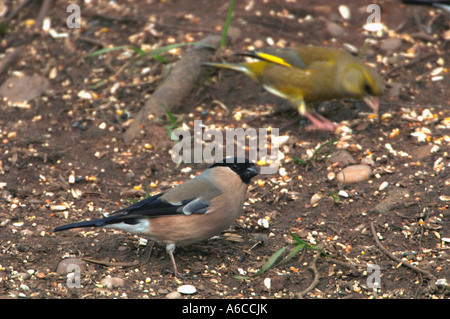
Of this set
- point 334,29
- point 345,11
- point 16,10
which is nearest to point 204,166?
point 334,29

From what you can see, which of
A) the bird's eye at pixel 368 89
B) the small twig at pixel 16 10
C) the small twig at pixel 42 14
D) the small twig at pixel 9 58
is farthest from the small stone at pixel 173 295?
the small twig at pixel 16 10

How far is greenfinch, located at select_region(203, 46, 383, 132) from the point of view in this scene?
5.46 metres

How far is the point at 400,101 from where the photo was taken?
18.9 feet

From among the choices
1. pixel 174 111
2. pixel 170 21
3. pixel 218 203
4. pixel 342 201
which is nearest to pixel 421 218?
pixel 342 201

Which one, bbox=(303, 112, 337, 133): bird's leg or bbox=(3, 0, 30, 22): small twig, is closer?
bbox=(303, 112, 337, 133): bird's leg

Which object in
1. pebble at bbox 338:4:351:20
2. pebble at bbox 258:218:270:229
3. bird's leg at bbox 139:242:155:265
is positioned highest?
pebble at bbox 338:4:351:20

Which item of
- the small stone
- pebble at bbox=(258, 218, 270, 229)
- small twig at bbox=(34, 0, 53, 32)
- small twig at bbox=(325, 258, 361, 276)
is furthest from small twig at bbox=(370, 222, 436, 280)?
small twig at bbox=(34, 0, 53, 32)

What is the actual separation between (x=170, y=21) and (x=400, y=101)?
2.81 m

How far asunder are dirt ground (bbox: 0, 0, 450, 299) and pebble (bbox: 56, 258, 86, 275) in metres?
0.06

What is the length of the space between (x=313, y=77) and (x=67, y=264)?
296cm

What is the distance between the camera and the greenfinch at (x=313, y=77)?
5457 millimetres

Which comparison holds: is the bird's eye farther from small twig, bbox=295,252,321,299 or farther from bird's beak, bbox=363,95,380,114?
small twig, bbox=295,252,321,299

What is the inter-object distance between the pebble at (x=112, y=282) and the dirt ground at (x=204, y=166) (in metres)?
0.02

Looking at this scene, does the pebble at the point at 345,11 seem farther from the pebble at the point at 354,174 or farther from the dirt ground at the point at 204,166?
the pebble at the point at 354,174
